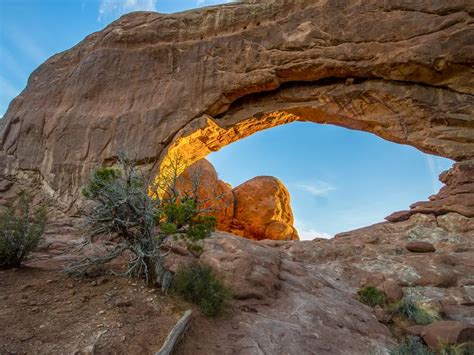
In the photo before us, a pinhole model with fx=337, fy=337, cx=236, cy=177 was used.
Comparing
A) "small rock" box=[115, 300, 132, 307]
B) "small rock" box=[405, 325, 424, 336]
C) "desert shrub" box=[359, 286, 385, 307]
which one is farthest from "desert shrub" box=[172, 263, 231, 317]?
"desert shrub" box=[359, 286, 385, 307]

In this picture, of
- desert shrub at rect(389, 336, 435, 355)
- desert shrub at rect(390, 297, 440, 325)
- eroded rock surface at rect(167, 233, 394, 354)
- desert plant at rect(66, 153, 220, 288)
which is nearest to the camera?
eroded rock surface at rect(167, 233, 394, 354)

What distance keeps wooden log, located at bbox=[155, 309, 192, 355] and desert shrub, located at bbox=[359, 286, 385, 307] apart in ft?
18.1

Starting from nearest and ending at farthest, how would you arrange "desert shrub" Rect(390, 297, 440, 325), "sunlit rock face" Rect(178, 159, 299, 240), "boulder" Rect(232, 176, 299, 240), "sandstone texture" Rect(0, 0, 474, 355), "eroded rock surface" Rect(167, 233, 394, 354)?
"eroded rock surface" Rect(167, 233, 394, 354) → "desert shrub" Rect(390, 297, 440, 325) → "sandstone texture" Rect(0, 0, 474, 355) → "sunlit rock face" Rect(178, 159, 299, 240) → "boulder" Rect(232, 176, 299, 240)

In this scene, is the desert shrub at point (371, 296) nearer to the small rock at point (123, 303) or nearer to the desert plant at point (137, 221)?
the desert plant at point (137, 221)

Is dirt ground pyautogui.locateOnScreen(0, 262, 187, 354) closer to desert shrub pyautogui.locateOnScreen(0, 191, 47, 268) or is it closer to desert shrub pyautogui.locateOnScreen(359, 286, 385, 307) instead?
desert shrub pyautogui.locateOnScreen(0, 191, 47, 268)

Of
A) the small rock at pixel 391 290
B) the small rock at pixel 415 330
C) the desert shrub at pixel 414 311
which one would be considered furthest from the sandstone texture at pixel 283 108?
the small rock at pixel 415 330

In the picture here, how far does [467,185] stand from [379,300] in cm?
755

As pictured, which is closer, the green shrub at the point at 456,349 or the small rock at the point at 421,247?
the green shrub at the point at 456,349

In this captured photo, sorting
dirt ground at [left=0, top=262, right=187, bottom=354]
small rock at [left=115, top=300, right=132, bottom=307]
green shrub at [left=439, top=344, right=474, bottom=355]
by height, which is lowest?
dirt ground at [left=0, top=262, right=187, bottom=354]

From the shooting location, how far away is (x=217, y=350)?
5.47 meters

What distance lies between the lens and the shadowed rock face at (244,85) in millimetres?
13805

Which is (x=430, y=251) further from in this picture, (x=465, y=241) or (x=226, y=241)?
(x=226, y=241)

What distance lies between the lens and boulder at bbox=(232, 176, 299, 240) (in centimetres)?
2662

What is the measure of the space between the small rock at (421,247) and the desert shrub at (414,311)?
3444 mm
